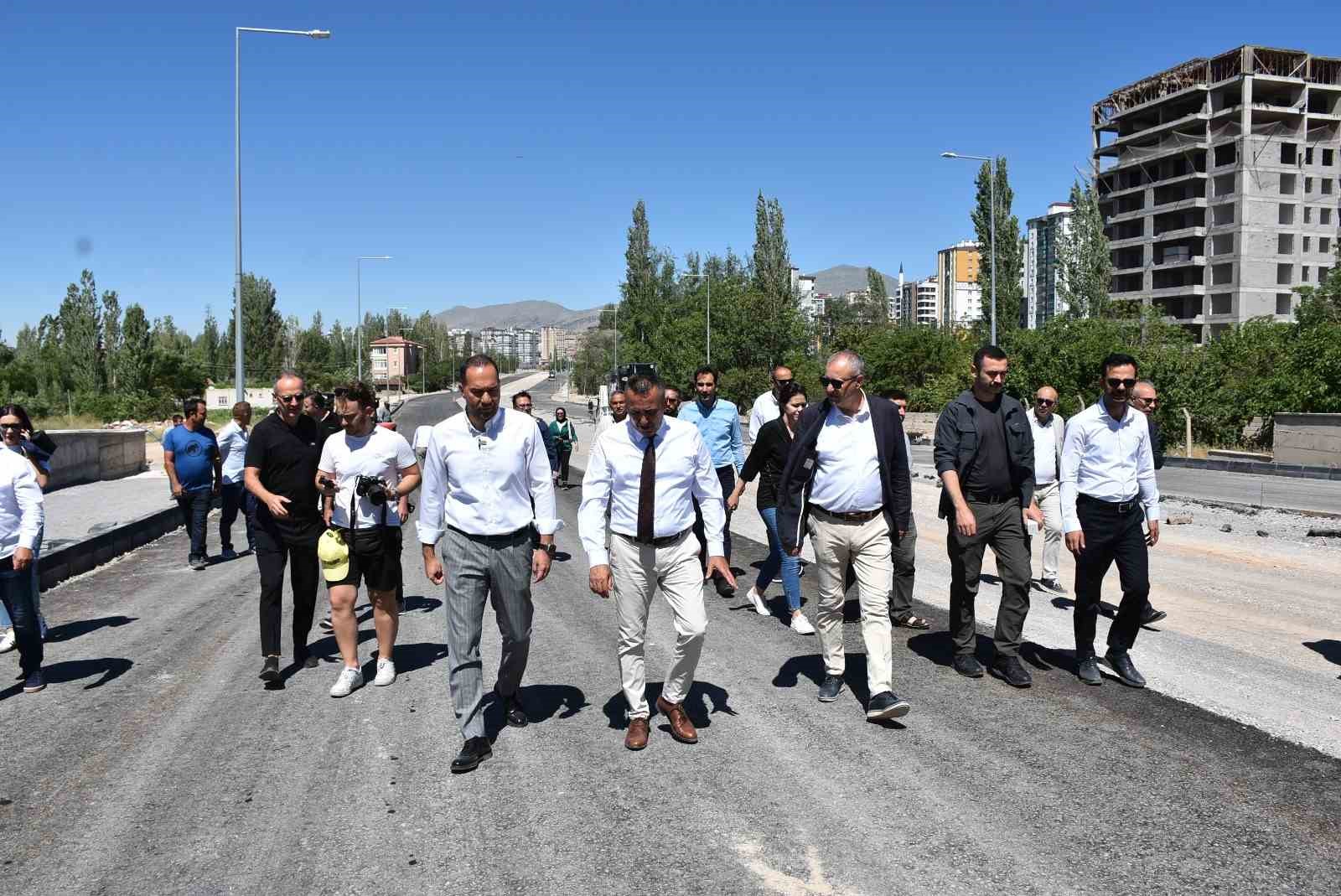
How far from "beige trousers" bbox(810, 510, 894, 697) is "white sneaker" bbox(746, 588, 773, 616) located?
2.41 m

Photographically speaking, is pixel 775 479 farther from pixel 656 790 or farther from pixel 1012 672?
pixel 656 790

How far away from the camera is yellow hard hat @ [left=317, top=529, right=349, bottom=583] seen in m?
6.00

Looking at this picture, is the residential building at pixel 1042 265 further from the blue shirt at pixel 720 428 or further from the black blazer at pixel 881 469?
the black blazer at pixel 881 469

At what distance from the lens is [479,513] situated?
5.02 metres

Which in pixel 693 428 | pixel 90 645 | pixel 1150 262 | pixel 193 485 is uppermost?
pixel 1150 262

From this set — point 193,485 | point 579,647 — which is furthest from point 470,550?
point 193,485

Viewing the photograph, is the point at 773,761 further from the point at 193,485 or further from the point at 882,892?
the point at 193,485

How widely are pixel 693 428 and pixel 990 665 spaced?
2.69m

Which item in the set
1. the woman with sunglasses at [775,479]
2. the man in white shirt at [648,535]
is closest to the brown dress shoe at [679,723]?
the man in white shirt at [648,535]

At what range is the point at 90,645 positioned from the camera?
24.2ft

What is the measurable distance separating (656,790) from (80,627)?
237 inches

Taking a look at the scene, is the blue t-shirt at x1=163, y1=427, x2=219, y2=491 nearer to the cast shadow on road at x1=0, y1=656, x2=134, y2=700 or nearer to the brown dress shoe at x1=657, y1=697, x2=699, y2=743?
the cast shadow on road at x1=0, y1=656, x2=134, y2=700

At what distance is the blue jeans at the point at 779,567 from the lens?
7.57 m

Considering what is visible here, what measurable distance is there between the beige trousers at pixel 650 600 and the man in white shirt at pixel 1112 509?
2475 mm
